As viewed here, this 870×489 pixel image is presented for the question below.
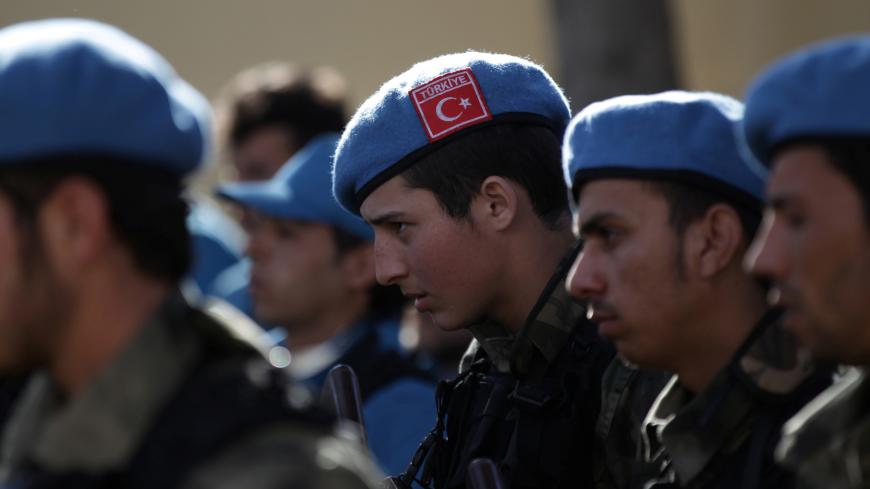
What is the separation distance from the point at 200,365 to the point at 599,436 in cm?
120

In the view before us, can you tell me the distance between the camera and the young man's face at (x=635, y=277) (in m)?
3.04

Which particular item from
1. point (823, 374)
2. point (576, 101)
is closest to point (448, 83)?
point (823, 374)

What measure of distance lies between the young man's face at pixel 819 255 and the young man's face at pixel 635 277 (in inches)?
17.0

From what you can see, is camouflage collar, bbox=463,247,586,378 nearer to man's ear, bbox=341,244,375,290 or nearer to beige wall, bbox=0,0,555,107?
man's ear, bbox=341,244,375,290

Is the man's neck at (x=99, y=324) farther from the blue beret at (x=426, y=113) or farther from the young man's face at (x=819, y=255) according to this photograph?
the blue beret at (x=426, y=113)

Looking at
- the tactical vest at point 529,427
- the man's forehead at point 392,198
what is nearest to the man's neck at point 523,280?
the tactical vest at point 529,427

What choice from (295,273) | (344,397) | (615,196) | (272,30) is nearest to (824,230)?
(615,196)

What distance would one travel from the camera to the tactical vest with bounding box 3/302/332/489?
232 centimetres

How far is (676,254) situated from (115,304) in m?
1.10

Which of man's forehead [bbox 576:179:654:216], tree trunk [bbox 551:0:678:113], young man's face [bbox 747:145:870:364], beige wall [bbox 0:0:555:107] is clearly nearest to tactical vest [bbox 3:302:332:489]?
young man's face [bbox 747:145:870:364]

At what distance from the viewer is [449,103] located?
374 cm

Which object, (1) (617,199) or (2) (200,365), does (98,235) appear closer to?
(2) (200,365)

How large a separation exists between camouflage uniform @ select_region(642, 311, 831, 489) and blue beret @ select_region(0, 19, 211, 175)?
1.04 metres

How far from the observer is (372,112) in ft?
12.3
